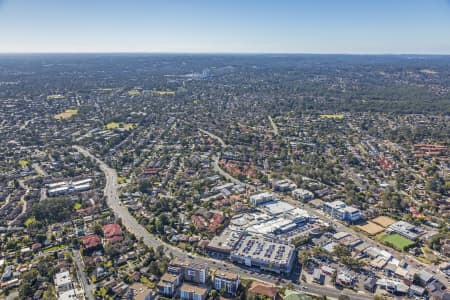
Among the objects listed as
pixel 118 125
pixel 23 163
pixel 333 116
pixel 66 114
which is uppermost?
pixel 66 114

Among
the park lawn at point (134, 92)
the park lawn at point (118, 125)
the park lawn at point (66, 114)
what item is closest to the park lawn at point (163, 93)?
the park lawn at point (134, 92)

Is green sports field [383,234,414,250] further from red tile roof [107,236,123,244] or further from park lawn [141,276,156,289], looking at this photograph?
red tile roof [107,236,123,244]

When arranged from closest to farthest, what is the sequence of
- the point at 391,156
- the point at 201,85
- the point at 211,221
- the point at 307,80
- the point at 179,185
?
the point at 211,221 < the point at 179,185 < the point at 391,156 < the point at 201,85 < the point at 307,80

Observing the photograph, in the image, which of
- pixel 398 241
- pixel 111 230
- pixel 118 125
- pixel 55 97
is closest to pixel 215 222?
pixel 111 230

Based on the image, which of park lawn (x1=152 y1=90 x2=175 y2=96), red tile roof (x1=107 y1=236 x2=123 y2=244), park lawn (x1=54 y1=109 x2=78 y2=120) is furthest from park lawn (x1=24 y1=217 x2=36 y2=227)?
park lawn (x1=152 y1=90 x2=175 y2=96)

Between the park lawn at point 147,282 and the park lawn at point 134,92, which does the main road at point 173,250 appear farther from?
the park lawn at point 134,92

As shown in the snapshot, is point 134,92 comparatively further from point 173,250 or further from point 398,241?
point 398,241

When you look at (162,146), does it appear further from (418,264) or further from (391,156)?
(418,264)

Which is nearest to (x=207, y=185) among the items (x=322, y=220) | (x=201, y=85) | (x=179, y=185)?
(x=179, y=185)
